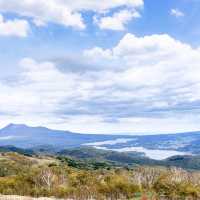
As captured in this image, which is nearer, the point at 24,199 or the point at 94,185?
the point at 24,199

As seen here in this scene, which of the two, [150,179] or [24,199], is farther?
[150,179]

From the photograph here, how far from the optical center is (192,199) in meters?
58.8

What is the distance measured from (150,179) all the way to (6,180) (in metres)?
27.3

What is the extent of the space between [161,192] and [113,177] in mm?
13660

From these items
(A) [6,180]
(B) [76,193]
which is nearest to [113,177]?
(B) [76,193]

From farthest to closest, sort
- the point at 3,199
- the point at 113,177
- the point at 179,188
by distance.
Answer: the point at 113,177, the point at 179,188, the point at 3,199

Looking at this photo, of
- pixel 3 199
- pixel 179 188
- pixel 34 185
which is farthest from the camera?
pixel 34 185

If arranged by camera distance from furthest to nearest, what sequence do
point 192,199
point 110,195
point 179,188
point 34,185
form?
point 34,185 → point 110,195 → point 179,188 → point 192,199

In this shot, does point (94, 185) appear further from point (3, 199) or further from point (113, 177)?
point (3, 199)

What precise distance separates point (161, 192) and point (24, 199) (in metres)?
26.5

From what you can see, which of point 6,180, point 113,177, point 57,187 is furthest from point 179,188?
point 6,180

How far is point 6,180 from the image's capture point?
275 ft

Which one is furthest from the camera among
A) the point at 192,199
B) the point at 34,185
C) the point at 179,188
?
the point at 34,185

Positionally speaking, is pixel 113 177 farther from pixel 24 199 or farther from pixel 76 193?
pixel 24 199
